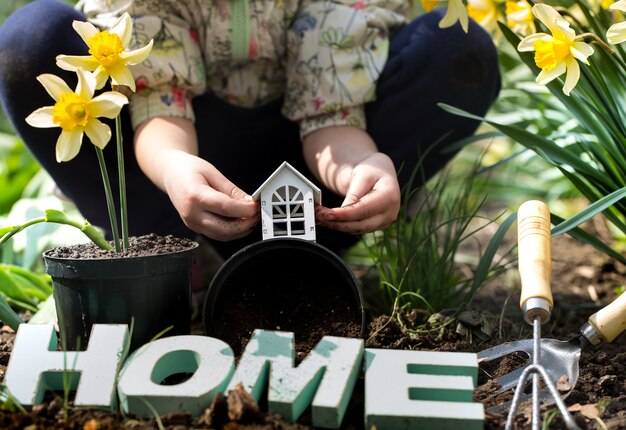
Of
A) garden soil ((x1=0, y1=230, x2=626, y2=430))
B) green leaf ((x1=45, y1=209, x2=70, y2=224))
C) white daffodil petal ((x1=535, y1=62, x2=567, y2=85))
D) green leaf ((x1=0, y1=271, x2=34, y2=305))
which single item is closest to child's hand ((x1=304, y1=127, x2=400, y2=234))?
garden soil ((x1=0, y1=230, x2=626, y2=430))

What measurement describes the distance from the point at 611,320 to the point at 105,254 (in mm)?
700

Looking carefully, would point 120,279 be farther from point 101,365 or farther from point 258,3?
point 258,3

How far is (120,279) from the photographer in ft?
3.48

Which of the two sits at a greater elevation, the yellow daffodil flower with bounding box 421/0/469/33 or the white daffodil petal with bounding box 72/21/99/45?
the yellow daffodil flower with bounding box 421/0/469/33

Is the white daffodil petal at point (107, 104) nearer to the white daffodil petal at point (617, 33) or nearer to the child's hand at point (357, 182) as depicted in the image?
the child's hand at point (357, 182)

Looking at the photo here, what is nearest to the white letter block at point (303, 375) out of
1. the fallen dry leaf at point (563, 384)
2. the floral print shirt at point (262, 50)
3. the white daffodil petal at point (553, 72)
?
the fallen dry leaf at point (563, 384)

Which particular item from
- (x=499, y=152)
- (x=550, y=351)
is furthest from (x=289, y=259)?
(x=499, y=152)

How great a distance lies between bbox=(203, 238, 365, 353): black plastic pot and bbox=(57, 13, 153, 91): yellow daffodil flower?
298 mm

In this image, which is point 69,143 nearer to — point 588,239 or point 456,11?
point 456,11

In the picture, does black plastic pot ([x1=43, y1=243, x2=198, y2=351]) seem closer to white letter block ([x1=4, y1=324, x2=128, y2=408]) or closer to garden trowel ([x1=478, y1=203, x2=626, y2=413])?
white letter block ([x1=4, y1=324, x2=128, y2=408])

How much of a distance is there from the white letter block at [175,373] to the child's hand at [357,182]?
28 cm

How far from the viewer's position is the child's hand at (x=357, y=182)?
114 centimetres

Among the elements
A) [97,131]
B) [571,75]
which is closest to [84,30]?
[97,131]

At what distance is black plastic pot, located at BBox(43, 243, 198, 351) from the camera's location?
1.05 m
